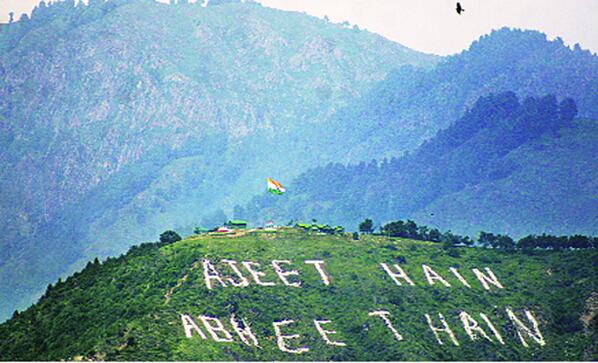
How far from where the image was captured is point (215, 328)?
19575cm

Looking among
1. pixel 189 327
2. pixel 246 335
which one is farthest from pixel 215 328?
pixel 246 335

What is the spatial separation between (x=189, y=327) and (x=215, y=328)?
5.50 metres

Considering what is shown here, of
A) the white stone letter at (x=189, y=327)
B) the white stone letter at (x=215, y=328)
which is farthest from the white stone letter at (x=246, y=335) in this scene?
the white stone letter at (x=189, y=327)

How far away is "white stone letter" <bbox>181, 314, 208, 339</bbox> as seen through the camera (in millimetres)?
190500

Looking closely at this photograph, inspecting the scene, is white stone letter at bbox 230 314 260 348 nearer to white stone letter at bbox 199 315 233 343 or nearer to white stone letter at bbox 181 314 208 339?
white stone letter at bbox 199 315 233 343

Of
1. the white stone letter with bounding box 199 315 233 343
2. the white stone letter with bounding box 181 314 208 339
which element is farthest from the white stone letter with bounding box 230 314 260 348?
the white stone letter with bounding box 181 314 208 339

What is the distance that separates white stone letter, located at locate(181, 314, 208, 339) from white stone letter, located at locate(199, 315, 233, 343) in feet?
6.95

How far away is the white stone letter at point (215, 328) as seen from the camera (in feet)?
630

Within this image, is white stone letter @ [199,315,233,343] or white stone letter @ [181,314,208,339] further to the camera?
white stone letter @ [199,315,233,343]

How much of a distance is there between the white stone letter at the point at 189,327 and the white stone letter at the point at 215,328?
6.95ft

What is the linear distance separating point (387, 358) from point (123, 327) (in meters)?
52.3

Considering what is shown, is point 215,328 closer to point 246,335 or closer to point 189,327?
point 189,327

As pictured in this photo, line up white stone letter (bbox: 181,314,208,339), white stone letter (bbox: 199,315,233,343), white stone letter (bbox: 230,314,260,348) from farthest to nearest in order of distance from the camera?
white stone letter (bbox: 230,314,260,348)
white stone letter (bbox: 199,315,233,343)
white stone letter (bbox: 181,314,208,339)

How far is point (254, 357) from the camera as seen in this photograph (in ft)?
622
